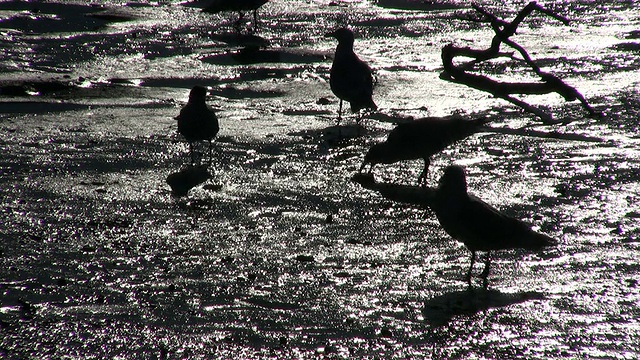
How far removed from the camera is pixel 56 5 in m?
15.8

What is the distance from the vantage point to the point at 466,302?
18.9 ft

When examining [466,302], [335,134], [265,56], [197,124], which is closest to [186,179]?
[197,124]

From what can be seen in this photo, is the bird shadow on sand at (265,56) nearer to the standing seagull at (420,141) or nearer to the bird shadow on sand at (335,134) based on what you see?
the bird shadow on sand at (335,134)

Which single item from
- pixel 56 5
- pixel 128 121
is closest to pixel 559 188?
pixel 128 121

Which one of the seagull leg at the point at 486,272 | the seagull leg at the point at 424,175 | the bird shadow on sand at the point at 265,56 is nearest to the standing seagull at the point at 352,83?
the seagull leg at the point at 424,175

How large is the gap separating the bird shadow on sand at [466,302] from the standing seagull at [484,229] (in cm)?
14

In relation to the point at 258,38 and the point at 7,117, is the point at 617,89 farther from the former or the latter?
the point at 7,117

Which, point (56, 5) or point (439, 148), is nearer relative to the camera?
point (439, 148)

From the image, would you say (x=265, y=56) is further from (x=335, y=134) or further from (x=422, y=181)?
(x=422, y=181)

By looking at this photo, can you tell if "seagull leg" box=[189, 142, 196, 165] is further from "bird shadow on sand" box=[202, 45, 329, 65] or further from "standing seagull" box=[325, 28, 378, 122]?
"bird shadow on sand" box=[202, 45, 329, 65]

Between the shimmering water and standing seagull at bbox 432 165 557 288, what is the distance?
293 millimetres

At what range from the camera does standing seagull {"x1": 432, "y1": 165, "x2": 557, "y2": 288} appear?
5.96 meters

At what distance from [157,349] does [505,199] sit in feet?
13.4

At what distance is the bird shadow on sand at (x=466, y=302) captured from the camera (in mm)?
5543
